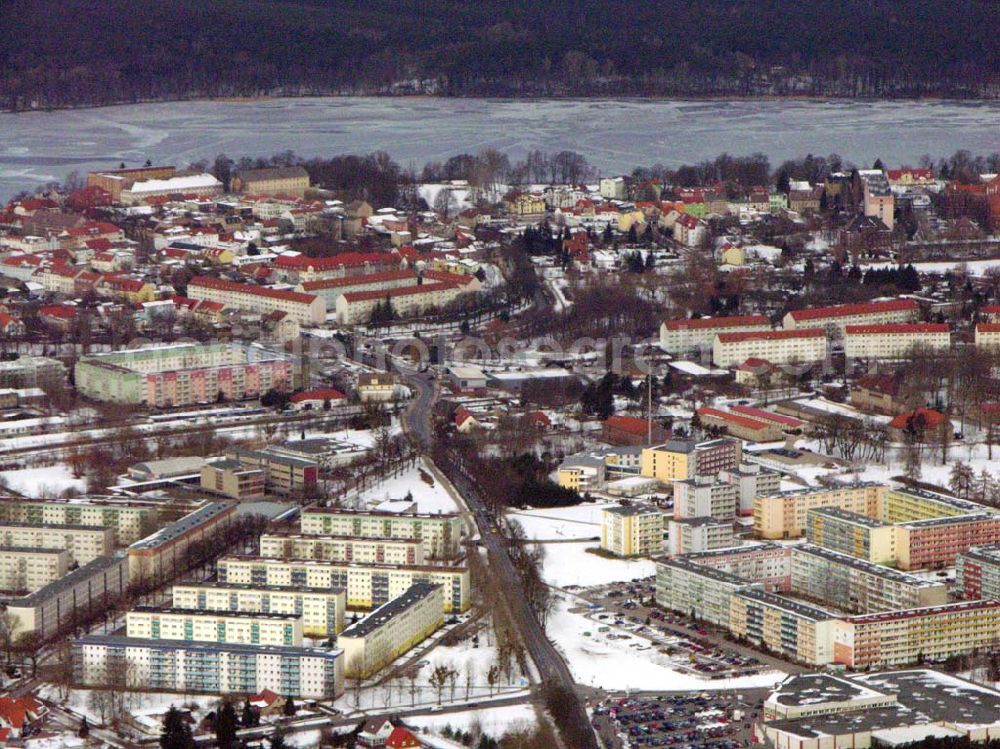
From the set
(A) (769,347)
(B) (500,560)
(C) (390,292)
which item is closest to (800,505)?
(B) (500,560)

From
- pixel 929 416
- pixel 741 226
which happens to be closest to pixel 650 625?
pixel 929 416

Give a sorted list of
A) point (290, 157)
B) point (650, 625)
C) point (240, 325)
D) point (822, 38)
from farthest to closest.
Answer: point (822, 38) < point (290, 157) < point (240, 325) < point (650, 625)

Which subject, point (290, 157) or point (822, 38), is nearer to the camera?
point (290, 157)

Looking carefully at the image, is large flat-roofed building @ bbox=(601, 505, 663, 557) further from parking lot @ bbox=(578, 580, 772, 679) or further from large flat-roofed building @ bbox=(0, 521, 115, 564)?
large flat-roofed building @ bbox=(0, 521, 115, 564)

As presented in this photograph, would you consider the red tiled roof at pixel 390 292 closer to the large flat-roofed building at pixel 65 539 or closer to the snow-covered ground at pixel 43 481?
the snow-covered ground at pixel 43 481

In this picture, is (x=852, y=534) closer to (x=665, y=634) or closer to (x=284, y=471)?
(x=665, y=634)

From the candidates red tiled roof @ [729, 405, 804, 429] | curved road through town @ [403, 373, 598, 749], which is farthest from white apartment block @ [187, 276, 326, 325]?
red tiled roof @ [729, 405, 804, 429]

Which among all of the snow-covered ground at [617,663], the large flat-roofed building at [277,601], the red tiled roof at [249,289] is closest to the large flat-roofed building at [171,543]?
the large flat-roofed building at [277,601]

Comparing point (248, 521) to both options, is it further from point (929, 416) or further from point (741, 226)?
point (741, 226)

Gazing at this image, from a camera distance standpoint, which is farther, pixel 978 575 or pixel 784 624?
pixel 978 575
